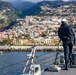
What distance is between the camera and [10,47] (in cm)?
9562

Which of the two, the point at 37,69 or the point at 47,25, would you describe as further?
the point at 47,25

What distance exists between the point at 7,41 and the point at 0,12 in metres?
88.8

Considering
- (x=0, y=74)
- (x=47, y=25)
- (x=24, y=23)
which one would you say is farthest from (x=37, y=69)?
(x=24, y=23)

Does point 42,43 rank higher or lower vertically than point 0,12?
lower

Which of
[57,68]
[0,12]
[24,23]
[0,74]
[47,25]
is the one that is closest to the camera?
[57,68]

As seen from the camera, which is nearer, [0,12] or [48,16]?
[48,16]

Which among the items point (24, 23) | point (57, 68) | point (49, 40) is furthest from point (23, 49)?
point (57, 68)

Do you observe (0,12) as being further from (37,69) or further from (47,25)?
(37,69)

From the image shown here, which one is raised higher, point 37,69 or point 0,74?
point 37,69

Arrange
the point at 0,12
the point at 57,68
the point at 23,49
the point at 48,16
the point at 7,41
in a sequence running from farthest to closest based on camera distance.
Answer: the point at 0,12 → the point at 48,16 → the point at 7,41 → the point at 23,49 → the point at 57,68

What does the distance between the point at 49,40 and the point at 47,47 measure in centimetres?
795

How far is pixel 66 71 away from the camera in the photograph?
233 inches

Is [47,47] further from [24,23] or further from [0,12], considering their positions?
[0,12]

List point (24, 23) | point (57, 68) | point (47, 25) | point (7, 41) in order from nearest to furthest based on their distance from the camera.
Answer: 1. point (57, 68)
2. point (7, 41)
3. point (47, 25)
4. point (24, 23)
